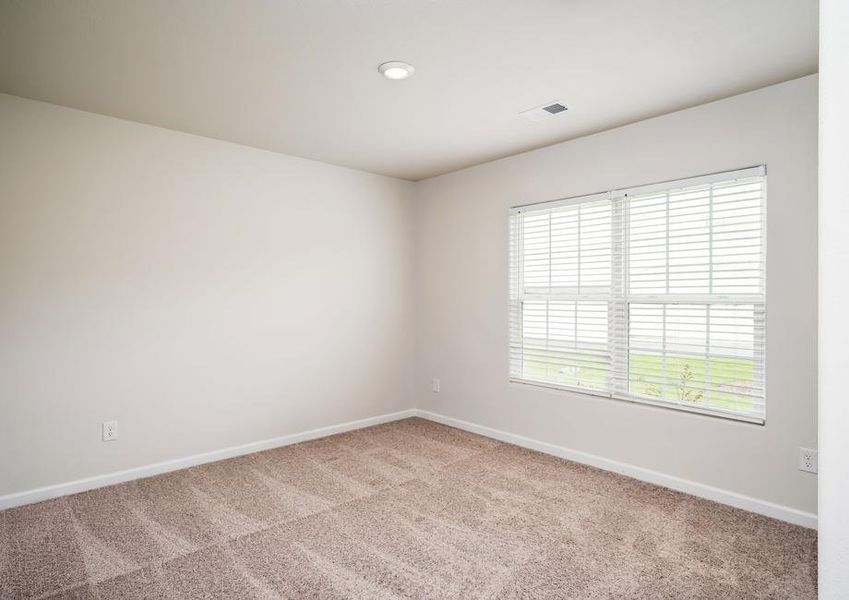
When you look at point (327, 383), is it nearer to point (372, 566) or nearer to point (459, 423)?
point (459, 423)

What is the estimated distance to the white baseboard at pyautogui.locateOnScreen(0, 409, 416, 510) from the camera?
9.59ft

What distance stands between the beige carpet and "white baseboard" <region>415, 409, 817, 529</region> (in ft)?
0.22

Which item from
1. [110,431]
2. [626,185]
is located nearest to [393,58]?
[626,185]

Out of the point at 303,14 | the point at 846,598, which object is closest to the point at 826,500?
the point at 846,598

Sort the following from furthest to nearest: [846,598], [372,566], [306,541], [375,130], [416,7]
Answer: [375,130] → [306,541] → [372,566] → [416,7] → [846,598]

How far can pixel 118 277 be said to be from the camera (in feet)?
Result: 10.7

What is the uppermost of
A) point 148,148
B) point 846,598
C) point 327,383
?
point 148,148

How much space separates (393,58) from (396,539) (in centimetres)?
245

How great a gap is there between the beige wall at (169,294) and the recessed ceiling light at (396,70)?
5.72 feet

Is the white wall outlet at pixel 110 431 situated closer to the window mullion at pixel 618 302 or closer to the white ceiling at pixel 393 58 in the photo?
the white ceiling at pixel 393 58

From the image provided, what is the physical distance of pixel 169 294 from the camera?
3.48 m

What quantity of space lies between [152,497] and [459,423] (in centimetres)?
257

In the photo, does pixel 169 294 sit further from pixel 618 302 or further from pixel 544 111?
pixel 618 302

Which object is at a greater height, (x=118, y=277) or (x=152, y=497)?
(x=118, y=277)
